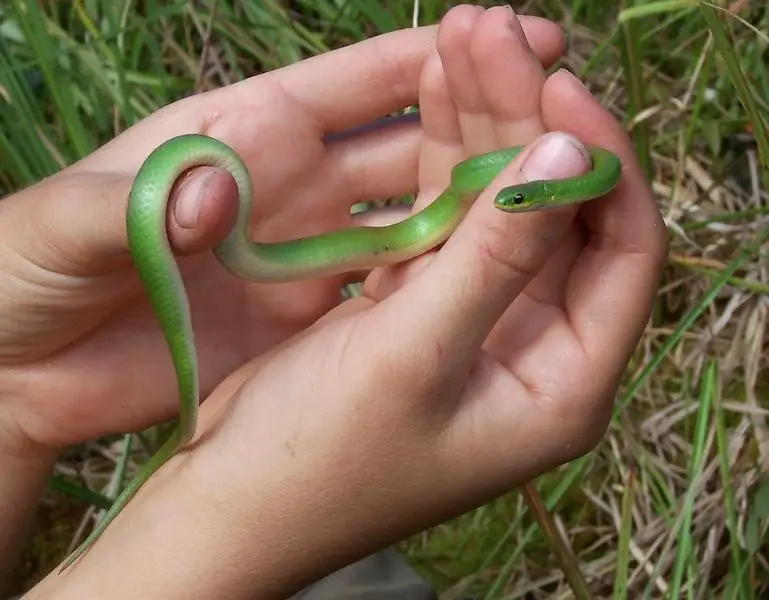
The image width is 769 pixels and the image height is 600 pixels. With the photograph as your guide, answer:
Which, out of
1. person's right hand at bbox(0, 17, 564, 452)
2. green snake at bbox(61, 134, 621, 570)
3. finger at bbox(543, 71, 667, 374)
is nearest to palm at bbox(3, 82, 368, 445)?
person's right hand at bbox(0, 17, 564, 452)

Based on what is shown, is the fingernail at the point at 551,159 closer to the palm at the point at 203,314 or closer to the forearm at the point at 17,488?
the palm at the point at 203,314

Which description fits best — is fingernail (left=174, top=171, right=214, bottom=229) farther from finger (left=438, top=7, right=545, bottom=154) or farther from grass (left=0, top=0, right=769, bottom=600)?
grass (left=0, top=0, right=769, bottom=600)

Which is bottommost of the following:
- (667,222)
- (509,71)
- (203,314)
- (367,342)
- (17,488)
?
(667,222)

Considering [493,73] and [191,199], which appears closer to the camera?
Result: [191,199]

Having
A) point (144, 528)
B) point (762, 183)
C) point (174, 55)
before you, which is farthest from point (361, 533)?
point (174, 55)

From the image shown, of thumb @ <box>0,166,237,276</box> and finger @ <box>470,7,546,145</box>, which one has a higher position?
thumb @ <box>0,166,237,276</box>

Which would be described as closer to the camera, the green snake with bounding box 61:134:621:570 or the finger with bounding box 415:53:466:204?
the green snake with bounding box 61:134:621:570

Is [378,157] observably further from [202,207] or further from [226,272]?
[202,207]

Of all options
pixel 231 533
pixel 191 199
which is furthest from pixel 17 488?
pixel 191 199
